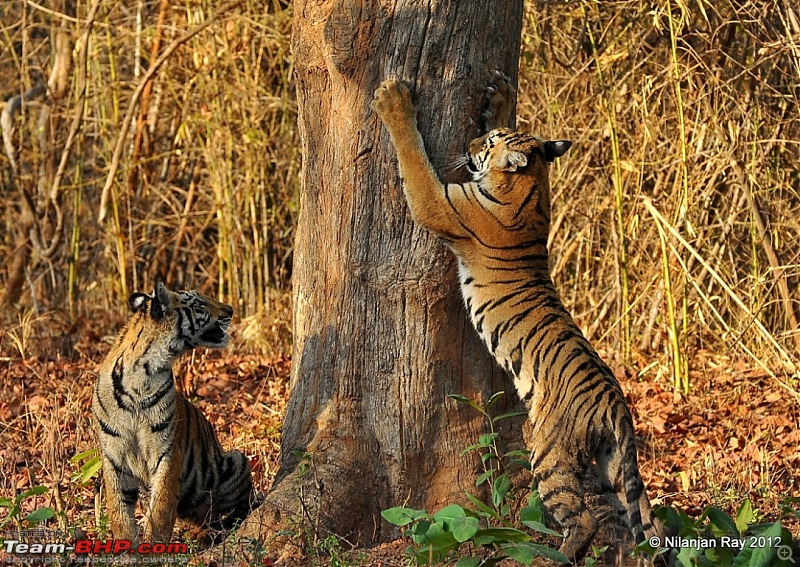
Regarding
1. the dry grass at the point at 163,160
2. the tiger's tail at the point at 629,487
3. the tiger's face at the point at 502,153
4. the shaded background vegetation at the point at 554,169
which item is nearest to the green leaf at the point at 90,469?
the tiger's face at the point at 502,153

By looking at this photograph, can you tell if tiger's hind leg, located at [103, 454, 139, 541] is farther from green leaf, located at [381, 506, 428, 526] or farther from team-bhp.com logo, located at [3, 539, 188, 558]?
green leaf, located at [381, 506, 428, 526]

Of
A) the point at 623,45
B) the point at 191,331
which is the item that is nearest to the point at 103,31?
the point at 623,45

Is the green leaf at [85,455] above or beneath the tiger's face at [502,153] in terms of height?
beneath

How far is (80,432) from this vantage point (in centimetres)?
621

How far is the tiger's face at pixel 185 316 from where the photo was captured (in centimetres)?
504

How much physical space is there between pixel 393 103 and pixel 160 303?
150 centimetres

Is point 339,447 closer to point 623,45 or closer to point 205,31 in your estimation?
point 623,45

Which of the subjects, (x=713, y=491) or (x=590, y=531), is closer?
(x=590, y=531)

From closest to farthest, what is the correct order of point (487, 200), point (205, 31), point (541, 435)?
point (541, 435), point (487, 200), point (205, 31)

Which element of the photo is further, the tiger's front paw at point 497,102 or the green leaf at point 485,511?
the tiger's front paw at point 497,102

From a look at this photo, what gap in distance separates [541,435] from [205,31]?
259 inches

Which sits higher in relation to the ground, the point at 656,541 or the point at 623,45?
the point at 623,45

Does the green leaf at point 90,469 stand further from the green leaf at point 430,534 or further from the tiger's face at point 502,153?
the tiger's face at point 502,153

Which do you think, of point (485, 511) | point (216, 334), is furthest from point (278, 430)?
point (485, 511)
